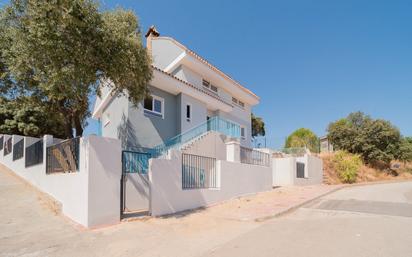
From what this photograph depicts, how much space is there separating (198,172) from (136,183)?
8.38 ft

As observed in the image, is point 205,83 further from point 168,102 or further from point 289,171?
point 289,171

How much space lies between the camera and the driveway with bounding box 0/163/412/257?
5.52 m

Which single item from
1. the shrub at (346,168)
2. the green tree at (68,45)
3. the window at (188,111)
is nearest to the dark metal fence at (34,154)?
the green tree at (68,45)

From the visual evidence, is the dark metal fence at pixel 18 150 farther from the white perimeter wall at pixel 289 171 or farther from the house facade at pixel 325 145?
the house facade at pixel 325 145

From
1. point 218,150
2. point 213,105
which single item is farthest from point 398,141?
point 218,150

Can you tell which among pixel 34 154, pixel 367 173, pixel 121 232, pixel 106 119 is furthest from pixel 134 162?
pixel 367 173

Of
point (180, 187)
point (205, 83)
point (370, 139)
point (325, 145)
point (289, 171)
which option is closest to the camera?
point (180, 187)

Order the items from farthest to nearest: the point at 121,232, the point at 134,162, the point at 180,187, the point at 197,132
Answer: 1. the point at 197,132
2. the point at 180,187
3. the point at 134,162
4. the point at 121,232

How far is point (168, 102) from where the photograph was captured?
1597 cm

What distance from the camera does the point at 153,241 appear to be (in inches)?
249

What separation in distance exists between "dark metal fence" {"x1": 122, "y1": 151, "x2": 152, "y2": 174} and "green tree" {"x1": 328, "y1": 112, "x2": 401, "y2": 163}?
28.6m

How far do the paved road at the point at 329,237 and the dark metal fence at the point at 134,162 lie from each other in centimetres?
464

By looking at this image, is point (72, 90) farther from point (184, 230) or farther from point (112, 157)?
point (184, 230)

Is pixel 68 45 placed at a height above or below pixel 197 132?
above
